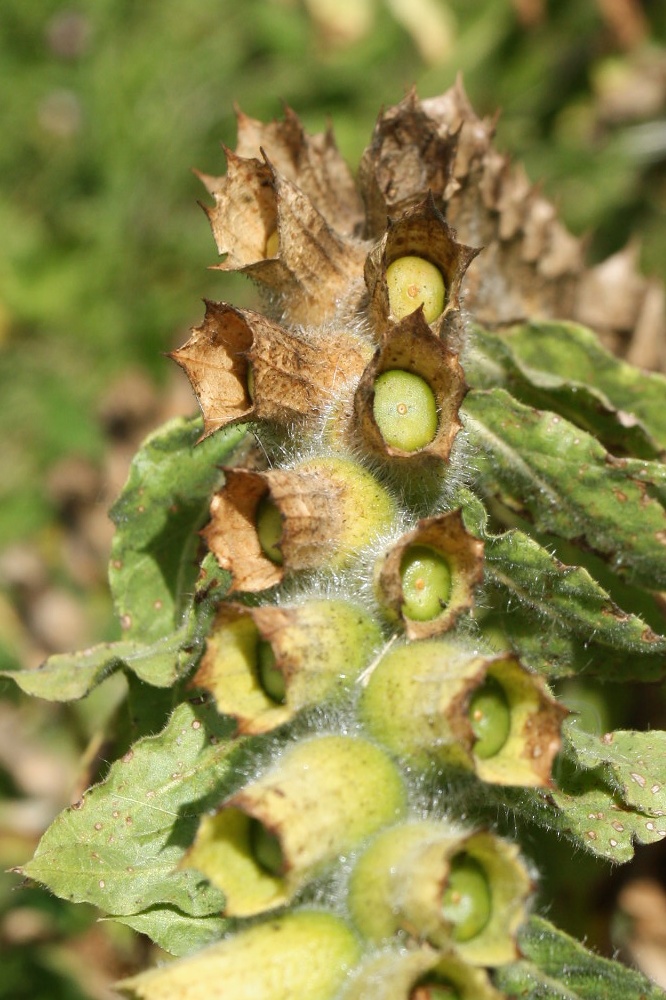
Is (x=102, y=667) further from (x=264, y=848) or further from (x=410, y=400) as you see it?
(x=410, y=400)

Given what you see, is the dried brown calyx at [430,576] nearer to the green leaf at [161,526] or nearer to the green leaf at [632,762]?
the green leaf at [632,762]

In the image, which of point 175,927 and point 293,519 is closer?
point 293,519

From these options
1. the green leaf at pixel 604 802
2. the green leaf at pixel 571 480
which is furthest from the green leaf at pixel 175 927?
the green leaf at pixel 571 480

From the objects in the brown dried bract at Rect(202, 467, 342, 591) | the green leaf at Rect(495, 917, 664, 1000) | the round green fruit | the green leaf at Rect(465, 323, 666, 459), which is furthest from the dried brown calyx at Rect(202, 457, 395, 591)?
the green leaf at Rect(495, 917, 664, 1000)

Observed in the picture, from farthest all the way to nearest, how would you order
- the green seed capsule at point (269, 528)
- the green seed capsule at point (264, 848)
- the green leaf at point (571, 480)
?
the green leaf at point (571, 480), the green seed capsule at point (269, 528), the green seed capsule at point (264, 848)

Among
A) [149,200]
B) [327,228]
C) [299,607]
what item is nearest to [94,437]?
[149,200]

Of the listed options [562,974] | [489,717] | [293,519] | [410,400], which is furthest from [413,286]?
[562,974]

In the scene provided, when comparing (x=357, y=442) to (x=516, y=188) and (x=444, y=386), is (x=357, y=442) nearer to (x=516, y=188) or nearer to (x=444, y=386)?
(x=444, y=386)

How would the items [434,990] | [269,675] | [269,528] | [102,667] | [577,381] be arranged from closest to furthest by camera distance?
[434,990]
[269,675]
[269,528]
[102,667]
[577,381]
